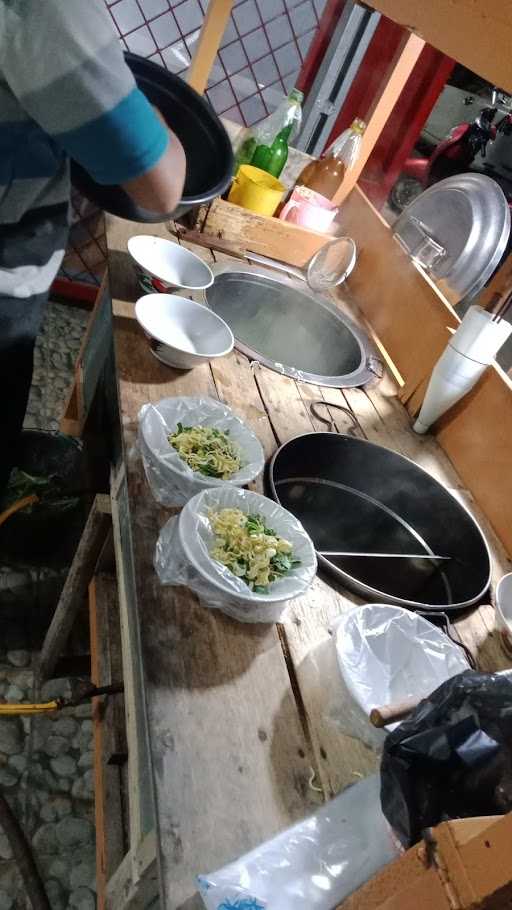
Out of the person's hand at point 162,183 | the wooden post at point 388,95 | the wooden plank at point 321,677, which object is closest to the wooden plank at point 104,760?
the wooden plank at point 321,677

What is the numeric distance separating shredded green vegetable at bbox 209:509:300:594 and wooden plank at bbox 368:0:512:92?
0.77 metres

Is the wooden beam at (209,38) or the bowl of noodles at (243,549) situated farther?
the wooden beam at (209,38)

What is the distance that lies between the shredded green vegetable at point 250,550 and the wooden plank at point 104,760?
0.70 m

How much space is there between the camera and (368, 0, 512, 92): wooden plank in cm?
84

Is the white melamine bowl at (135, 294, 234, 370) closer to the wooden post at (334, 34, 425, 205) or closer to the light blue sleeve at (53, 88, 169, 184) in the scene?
the light blue sleeve at (53, 88, 169, 184)

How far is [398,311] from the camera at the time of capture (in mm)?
2062

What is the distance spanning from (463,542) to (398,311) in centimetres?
83

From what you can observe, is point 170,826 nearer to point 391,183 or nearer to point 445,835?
point 445,835

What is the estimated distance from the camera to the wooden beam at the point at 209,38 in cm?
196

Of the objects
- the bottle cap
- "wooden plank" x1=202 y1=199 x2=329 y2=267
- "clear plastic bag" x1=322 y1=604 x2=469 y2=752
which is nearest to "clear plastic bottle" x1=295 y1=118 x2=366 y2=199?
the bottle cap

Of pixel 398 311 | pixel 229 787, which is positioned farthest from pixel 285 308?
pixel 229 787

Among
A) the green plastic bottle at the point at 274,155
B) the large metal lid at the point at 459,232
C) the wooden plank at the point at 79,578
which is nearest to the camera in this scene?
the wooden plank at the point at 79,578

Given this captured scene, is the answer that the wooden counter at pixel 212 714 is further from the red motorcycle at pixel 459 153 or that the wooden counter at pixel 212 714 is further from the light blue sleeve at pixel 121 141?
the red motorcycle at pixel 459 153

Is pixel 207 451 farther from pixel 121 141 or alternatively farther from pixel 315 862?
pixel 315 862
